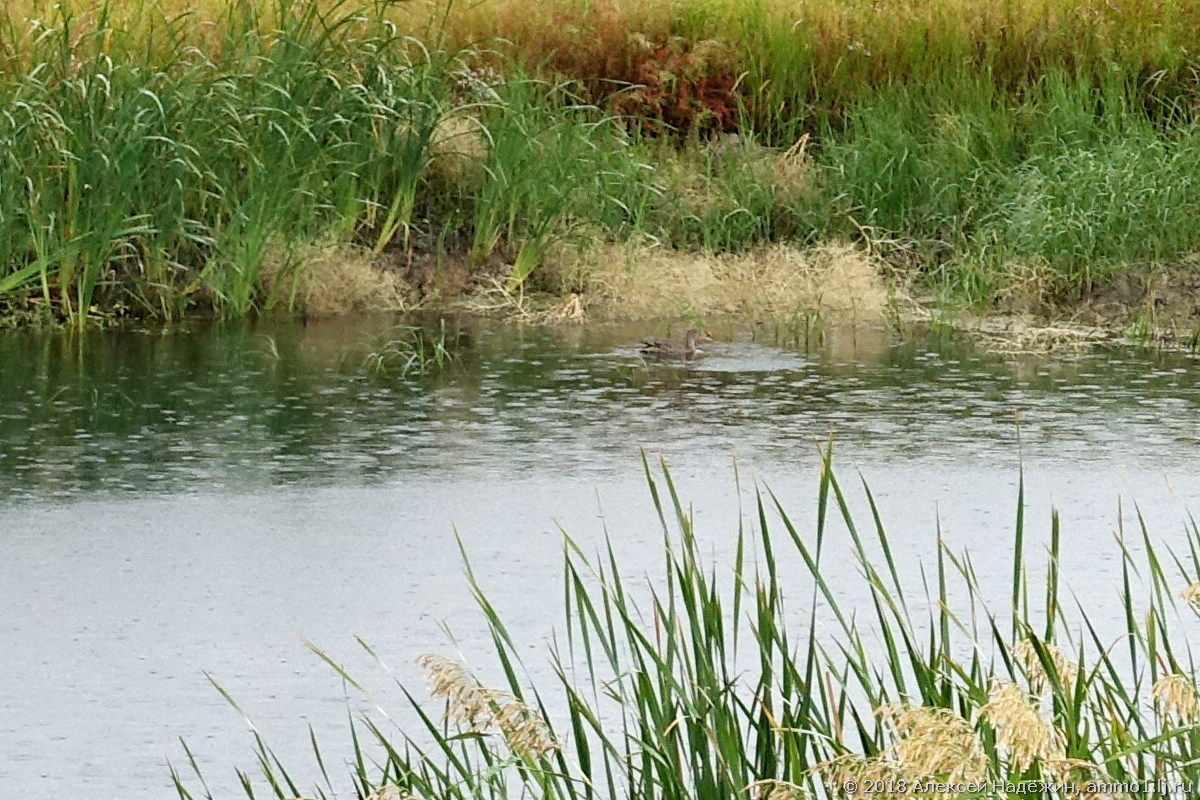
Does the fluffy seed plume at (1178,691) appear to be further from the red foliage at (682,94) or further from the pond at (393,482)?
the red foliage at (682,94)

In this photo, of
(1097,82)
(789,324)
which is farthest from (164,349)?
(1097,82)

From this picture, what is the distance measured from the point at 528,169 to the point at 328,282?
1.09 metres

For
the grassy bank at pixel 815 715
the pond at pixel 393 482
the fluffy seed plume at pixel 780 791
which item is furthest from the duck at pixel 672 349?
the fluffy seed plume at pixel 780 791

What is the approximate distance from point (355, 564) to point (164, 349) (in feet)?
10.6

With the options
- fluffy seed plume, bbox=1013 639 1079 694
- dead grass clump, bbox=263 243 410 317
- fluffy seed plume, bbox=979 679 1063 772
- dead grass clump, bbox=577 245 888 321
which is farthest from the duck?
fluffy seed plume, bbox=979 679 1063 772

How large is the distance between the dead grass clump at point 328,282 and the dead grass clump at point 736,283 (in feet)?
3.08

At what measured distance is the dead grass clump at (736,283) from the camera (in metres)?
9.37

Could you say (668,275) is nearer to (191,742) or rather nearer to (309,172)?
(309,172)

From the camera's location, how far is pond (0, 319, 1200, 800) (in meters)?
4.32

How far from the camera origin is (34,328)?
864 centimetres

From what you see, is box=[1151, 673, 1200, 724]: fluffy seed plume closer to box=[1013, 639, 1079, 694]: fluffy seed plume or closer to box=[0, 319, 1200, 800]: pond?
box=[1013, 639, 1079, 694]: fluffy seed plume

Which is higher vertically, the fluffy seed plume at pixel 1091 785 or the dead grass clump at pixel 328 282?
the dead grass clump at pixel 328 282

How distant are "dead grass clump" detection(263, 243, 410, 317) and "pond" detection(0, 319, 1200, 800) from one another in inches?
12.2

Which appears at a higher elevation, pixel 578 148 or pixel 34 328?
pixel 578 148
